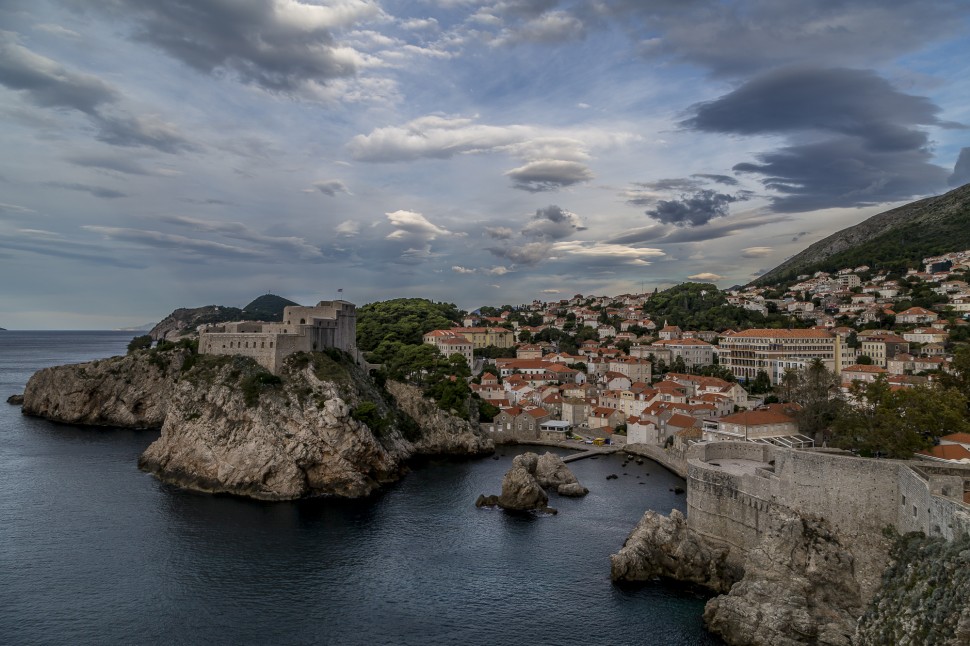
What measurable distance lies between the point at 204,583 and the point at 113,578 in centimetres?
361

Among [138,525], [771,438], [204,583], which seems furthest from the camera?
[771,438]

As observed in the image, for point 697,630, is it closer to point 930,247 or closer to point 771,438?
point 771,438

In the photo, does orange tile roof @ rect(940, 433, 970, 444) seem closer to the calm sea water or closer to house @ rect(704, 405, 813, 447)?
the calm sea water

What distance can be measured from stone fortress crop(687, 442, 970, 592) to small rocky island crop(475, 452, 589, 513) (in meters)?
9.11

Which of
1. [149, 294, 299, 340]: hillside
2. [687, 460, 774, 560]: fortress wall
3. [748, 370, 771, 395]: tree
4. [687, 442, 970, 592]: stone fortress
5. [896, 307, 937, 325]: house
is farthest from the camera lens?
[149, 294, 299, 340]: hillside

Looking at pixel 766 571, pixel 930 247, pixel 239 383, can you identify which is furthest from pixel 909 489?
pixel 930 247

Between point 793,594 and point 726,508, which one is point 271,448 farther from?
point 793,594

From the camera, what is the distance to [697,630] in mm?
19688

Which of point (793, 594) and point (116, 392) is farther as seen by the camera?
point (116, 392)

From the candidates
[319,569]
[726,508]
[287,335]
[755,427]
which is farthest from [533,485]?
[287,335]

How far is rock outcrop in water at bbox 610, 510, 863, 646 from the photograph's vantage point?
1797 cm

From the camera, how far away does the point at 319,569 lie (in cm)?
2448

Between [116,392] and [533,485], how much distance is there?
4464 cm

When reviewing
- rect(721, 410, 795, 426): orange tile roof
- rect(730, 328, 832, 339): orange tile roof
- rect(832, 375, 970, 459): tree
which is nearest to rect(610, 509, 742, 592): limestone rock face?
rect(832, 375, 970, 459): tree
